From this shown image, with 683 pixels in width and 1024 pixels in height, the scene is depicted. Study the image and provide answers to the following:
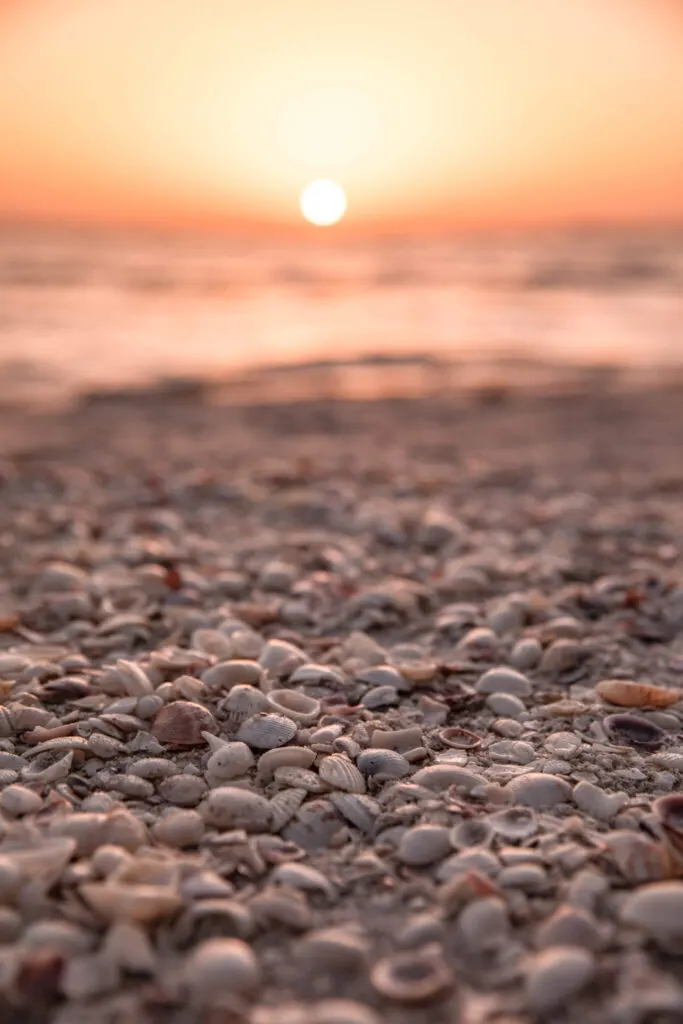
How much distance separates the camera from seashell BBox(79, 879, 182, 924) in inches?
53.6

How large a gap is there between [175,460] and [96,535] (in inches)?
94.0

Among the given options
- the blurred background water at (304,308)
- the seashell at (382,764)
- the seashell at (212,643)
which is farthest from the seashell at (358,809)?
the blurred background water at (304,308)

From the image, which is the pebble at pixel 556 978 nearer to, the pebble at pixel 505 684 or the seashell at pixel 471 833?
the seashell at pixel 471 833

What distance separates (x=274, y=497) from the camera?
4801 mm

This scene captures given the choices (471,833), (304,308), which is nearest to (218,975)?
(471,833)

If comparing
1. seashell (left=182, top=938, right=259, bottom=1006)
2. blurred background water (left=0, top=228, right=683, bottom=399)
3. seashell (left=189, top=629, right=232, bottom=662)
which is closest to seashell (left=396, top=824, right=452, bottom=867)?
seashell (left=182, top=938, right=259, bottom=1006)

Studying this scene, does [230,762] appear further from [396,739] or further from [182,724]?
[396,739]

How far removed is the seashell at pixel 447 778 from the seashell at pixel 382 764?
46 mm

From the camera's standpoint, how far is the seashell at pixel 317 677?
2.36 metres

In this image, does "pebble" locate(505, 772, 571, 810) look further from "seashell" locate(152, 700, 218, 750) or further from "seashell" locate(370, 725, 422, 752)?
"seashell" locate(152, 700, 218, 750)

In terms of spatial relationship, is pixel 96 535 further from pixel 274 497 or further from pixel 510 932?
pixel 510 932

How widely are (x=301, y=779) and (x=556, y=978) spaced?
688 millimetres

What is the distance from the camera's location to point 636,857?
1.54 meters

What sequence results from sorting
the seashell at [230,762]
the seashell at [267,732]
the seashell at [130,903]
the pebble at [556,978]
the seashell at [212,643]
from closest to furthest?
the pebble at [556,978], the seashell at [130,903], the seashell at [230,762], the seashell at [267,732], the seashell at [212,643]
